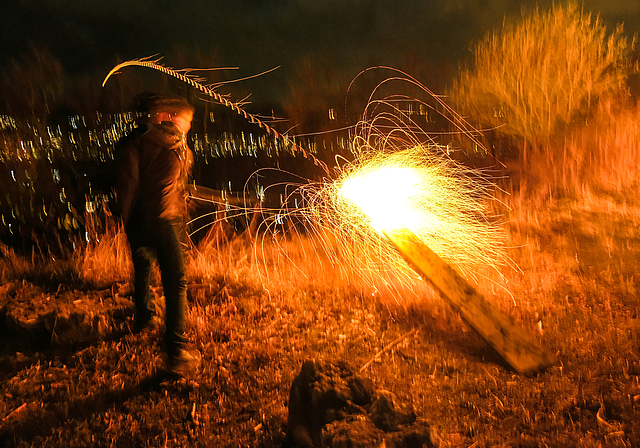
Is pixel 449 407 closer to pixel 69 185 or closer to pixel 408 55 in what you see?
pixel 69 185

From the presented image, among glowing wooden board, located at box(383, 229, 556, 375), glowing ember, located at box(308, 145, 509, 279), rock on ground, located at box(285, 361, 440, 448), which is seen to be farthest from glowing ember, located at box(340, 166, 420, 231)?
rock on ground, located at box(285, 361, 440, 448)

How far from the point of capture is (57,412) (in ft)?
11.1

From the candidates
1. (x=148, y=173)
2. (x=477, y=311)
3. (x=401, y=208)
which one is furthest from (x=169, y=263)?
(x=477, y=311)

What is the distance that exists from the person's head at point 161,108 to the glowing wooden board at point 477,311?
7.52 feet

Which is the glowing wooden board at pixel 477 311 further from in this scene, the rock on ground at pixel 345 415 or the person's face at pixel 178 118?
the person's face at pixel 178 118

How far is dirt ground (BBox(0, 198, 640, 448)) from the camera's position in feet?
10.4

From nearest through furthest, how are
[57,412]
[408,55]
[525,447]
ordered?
[525,447] → [57,412] → [408,55]

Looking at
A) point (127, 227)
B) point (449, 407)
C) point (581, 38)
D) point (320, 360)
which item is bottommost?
point (449, 407)

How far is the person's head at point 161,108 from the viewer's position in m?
3.60

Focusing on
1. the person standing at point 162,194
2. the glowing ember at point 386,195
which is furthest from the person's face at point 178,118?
the glowing ember at point 386,195

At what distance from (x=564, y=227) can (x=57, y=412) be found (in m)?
7.55

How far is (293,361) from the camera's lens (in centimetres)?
411

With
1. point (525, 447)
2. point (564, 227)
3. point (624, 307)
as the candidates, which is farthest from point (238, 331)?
point (564, 227)

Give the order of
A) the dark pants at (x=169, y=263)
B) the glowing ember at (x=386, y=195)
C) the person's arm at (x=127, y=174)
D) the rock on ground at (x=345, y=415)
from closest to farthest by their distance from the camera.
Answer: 1. the rock on ground at (x=345, y=415)
2. the person's arm at (x=127, y=174)
3. the dark pants at (x=169, y=263)
4. the glowing ember at (x=386, y=195)
